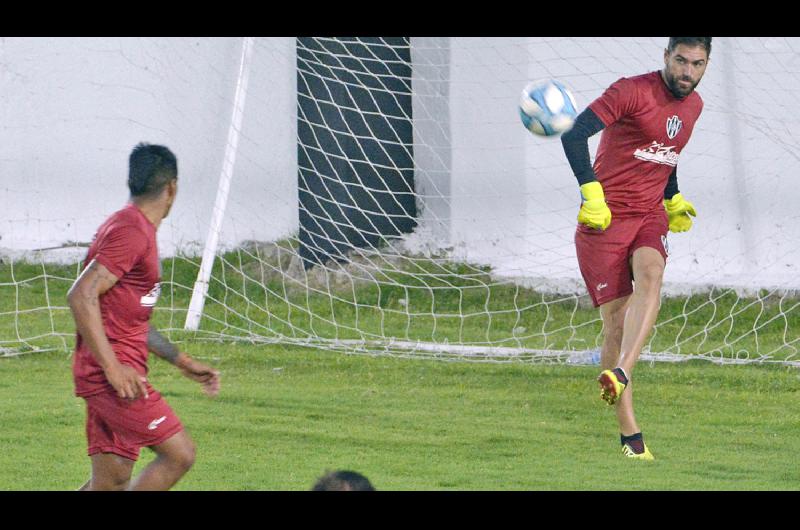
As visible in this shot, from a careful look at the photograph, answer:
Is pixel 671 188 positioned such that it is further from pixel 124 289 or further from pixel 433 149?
pixel 433 149

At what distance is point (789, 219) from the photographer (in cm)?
995

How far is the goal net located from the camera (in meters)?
9.70

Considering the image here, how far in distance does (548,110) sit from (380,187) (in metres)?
4.56

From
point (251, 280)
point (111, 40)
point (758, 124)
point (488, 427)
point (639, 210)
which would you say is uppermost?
point (111, 40)

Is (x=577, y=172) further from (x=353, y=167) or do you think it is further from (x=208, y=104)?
(x=208, y=104)

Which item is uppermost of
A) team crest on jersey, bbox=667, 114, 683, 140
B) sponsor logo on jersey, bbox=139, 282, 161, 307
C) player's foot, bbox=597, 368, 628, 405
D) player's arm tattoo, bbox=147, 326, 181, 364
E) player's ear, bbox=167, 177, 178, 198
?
team crest on jersey, bbox=667, 114, 683, 140

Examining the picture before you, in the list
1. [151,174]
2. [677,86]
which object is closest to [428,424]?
[677,86]

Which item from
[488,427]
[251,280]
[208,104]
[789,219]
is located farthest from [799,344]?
[208,104]

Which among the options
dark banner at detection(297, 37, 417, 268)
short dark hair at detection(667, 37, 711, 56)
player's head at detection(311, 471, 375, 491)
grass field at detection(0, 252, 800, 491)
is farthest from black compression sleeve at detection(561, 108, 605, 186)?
dark banner at detection(297, 37, 417, 268)

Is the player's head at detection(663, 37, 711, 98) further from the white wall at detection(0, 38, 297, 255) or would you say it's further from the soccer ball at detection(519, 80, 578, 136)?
the white wall at detection(0, 38, 297, 255)

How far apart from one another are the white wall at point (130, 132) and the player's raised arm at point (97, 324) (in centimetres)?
633

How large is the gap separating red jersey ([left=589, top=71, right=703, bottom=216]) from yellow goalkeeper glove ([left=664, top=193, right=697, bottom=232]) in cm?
45

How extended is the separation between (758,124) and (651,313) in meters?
4.41

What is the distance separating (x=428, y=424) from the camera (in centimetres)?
680
